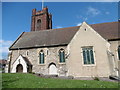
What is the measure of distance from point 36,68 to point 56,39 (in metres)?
6.90

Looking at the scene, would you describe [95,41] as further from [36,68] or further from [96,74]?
[36,68]

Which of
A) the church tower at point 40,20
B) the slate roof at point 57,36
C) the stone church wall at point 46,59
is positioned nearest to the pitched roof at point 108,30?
the slate roof at point 57,36

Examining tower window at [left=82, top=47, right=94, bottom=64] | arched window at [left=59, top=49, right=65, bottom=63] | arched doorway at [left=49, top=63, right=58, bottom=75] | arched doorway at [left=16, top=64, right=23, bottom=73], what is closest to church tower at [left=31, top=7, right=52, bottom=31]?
arched window at [left=59, top=49, right=65, bottom=63]

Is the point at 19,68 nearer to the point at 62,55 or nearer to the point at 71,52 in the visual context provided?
the point at 62,55

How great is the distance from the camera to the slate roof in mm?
18038

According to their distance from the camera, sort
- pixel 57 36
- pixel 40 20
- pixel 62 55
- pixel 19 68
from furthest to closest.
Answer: pixel 40 20 → pixel 57 36 → pixel 19 68 → pixel 62 55

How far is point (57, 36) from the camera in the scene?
69.0 ft

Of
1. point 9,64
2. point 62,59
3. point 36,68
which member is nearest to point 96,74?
point 62,59

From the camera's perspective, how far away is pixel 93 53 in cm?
1479

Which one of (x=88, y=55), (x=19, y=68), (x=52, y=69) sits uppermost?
(x=88, y=55)

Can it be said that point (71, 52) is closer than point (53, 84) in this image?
No

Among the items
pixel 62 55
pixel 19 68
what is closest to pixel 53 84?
pixel 62 55

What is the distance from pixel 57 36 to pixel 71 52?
6.79m

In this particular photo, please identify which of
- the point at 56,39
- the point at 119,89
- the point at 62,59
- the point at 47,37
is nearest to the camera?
the point at 119,89
